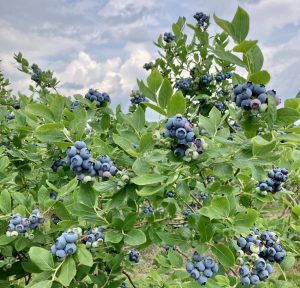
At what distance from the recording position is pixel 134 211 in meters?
1.75

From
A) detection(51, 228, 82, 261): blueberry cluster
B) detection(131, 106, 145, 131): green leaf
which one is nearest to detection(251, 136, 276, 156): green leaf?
detection(131, 106, 145, 131): green leaf

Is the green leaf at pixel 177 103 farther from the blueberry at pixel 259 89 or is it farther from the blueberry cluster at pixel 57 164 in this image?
the blueberry cluster at pixel 57 164

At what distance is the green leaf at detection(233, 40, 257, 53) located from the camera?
118cm

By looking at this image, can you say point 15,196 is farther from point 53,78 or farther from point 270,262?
point 53,78

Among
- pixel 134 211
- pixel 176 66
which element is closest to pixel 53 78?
pixel 176 66

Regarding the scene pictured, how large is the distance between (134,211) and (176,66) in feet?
8.10

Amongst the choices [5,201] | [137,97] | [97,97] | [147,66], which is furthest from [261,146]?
[147,66]

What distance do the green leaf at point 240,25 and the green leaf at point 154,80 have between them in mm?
390

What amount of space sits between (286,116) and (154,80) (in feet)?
1.59

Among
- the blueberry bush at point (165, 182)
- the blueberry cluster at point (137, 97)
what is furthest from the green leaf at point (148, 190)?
the blueberry cluster at point (137, 97)

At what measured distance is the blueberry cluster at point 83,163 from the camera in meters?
1.49

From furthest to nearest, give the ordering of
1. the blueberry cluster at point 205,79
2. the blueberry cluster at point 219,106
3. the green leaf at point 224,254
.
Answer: the blueberry cluster at point 205,79
the blueberry cluster at point 219,106
the green leaf at point 224,254

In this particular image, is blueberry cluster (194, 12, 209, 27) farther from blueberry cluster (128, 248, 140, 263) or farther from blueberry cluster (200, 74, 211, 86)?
blueberry cluster (128, 248, 140, 263)

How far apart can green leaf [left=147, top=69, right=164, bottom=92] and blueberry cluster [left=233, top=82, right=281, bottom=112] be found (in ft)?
1.07
